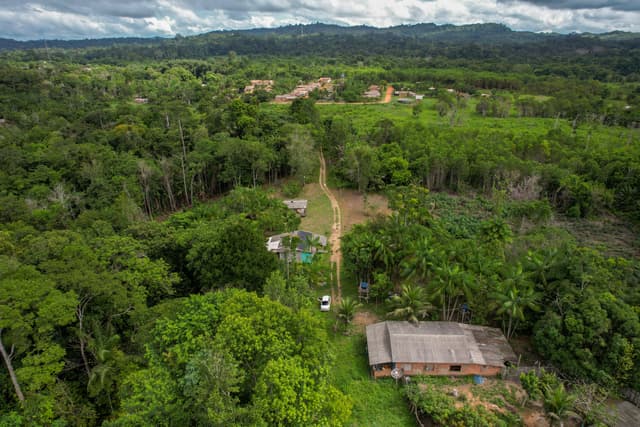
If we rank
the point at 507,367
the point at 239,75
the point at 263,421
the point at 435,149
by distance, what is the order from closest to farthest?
the point at 263,421
the point at 507,367
the point at 435,149
the point at 239,75

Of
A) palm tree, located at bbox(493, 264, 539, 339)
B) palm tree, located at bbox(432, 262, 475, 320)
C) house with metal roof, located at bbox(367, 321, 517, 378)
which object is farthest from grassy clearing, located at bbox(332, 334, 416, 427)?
palm tree, located at bbox(493, 264, 539, 339)

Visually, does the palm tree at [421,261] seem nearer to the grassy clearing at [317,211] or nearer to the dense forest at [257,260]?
the dense forest at [257,260]

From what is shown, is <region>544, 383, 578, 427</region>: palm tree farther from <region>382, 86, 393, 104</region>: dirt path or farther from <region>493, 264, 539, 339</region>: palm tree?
<region>382, 86, 393, 104</region>: dirt path

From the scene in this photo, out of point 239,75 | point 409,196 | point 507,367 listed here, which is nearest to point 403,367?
point 507,367

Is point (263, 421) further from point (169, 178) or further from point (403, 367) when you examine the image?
point (169, 178)

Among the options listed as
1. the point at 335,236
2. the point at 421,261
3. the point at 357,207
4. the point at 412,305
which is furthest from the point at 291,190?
the point at 412,305

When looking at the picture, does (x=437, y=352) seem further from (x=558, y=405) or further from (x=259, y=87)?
(x=259, y=87)
